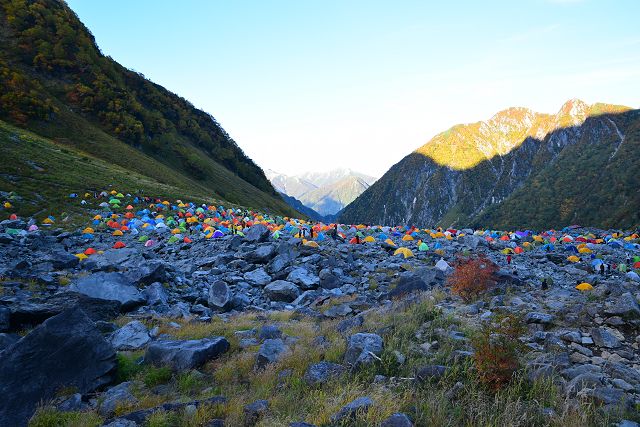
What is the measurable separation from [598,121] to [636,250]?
110978 mm

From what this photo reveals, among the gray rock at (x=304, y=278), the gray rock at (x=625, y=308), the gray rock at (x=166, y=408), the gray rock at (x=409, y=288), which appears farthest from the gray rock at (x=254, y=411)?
the gray rock at (x=304, y=278)

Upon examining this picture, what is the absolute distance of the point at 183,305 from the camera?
1134cm

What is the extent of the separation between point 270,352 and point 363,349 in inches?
70.6

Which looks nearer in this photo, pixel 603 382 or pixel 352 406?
pixel 352 406

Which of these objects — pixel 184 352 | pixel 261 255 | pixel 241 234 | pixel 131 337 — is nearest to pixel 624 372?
pixel 184 352

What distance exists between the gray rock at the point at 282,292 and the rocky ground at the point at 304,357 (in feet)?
1.70

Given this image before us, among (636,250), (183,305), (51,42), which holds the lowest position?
(183,305)

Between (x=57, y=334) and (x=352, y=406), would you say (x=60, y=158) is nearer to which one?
(x=57, y=334)

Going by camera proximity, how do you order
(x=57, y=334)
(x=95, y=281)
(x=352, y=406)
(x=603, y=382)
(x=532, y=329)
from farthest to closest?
(x=95, y=281) → (x=532, y=329) → (x=57, y=334) → (x=603, y=382) → (x=352, y=406)

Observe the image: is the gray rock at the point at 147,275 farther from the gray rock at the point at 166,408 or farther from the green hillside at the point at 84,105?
the green hillside at the point at 84,105

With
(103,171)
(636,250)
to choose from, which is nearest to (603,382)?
(636,250)

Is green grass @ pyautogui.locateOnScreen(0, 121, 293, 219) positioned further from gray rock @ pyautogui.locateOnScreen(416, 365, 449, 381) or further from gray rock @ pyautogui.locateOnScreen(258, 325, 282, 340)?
gray rock @ pyautogui.locateOnScreen(416, 365, 449, 381)

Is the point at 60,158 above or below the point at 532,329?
above

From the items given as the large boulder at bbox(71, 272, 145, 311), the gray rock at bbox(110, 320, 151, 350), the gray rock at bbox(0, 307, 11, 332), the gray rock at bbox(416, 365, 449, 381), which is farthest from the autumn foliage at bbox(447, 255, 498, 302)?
the gray rock at bbox(0, 307, 11, 332)
